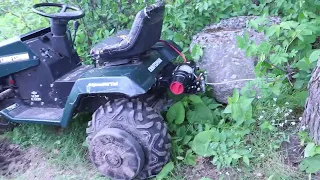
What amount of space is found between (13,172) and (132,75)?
1.51 m

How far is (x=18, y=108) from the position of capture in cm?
385

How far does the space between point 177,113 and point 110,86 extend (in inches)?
33.3

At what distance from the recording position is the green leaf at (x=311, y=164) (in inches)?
113

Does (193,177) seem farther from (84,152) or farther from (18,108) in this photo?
(18,108)

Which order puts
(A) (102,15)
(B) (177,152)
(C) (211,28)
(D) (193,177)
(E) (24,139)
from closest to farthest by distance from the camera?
1. (D) (193,177)
2. (B) (177,152)
3. (E) (24,139)
4. (C) (211,28)
5. (A) (102,15)

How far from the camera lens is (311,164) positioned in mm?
2896

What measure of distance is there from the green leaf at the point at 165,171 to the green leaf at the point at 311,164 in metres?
0.99

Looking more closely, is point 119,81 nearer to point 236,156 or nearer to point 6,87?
point 236,156

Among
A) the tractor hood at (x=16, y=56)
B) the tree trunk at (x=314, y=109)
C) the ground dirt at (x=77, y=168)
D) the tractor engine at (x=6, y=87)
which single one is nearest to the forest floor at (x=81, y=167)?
the ground dirt at (x=77, y=168)

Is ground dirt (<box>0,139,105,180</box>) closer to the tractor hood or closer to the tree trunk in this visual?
the tractor hood

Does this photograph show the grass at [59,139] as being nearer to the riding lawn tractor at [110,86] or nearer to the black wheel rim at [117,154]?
the riding lawn tractor at [110,86]

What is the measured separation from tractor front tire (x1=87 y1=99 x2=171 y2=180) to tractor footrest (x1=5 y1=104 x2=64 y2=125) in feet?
1.69

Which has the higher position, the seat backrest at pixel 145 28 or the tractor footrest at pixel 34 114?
the seat backrest at pixel 145 28

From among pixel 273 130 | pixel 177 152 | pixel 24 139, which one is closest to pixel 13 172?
pixel 24 139
